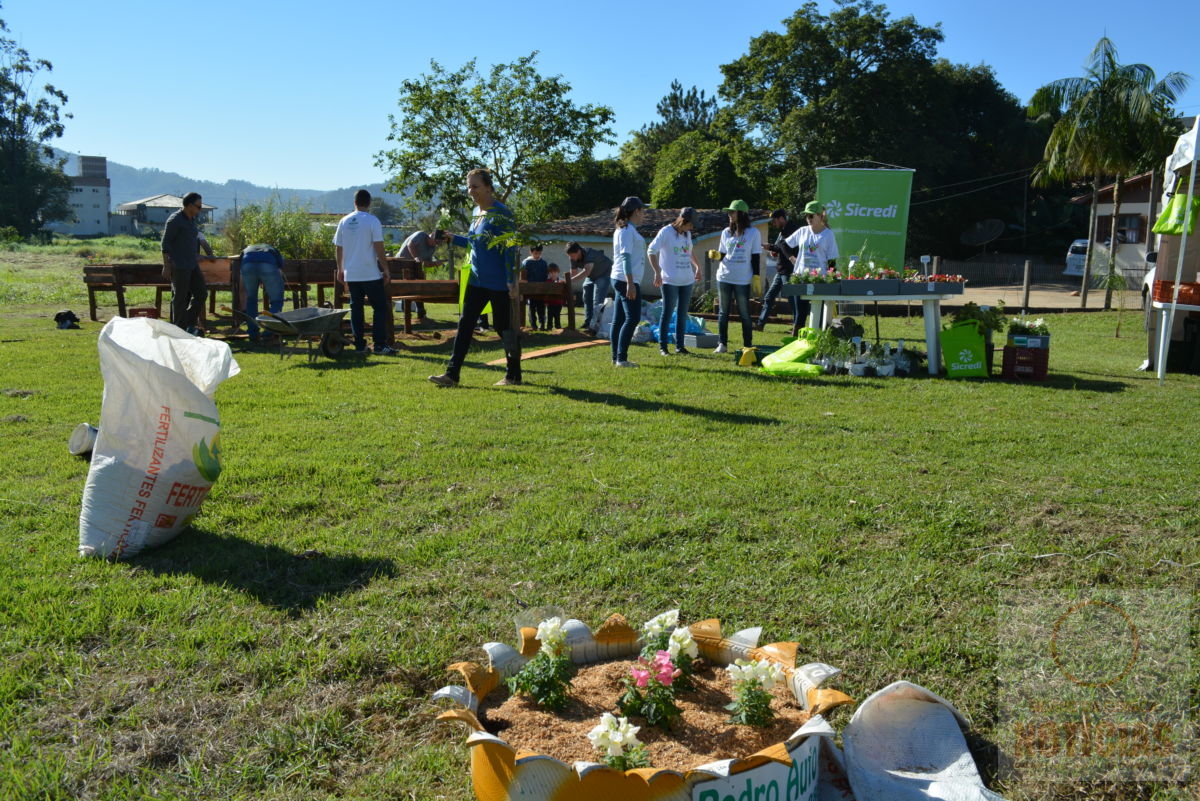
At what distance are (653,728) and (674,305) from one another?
31.3ft

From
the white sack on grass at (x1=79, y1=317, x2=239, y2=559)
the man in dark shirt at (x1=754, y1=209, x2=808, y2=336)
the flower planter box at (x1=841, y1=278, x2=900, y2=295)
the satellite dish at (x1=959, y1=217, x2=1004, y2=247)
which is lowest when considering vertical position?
the white sack on grass at (x1=79, y1=317, x2=239, y2=559)

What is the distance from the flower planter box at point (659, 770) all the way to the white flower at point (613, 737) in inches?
3.1

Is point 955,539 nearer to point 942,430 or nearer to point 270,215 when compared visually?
point 942,430

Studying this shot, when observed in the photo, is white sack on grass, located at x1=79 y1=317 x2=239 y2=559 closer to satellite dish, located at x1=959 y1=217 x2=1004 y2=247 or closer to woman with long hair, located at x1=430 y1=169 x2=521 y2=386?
woman with long hair, located at x1=430 y1=169 x2=521 y2=386

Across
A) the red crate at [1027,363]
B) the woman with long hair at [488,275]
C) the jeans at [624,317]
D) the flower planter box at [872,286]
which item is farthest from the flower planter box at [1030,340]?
the woman with long hair at [488,275]

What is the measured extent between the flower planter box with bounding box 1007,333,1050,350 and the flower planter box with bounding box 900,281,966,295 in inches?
30.7

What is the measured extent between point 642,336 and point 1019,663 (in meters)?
10.7

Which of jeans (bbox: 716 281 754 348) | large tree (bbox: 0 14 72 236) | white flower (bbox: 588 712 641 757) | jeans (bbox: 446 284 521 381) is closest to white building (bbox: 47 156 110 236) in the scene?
large tree (bbox: 0 14 72 236)

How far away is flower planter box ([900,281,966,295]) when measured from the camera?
9516 millimetres

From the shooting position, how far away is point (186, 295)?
11.8 meters

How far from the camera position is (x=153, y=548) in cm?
391

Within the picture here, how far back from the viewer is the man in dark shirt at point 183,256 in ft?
37.0

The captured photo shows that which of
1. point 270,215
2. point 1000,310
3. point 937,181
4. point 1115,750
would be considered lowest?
point 1115,750

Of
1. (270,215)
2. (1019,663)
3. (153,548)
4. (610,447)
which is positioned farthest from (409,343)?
(270,215)
